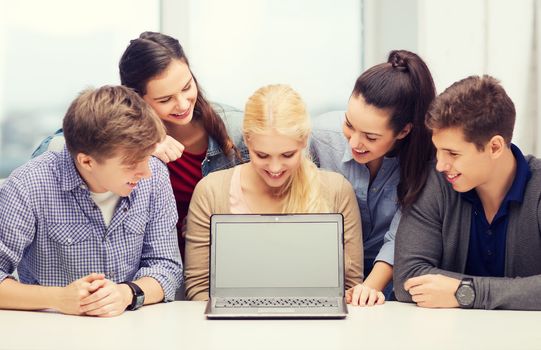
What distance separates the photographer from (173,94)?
6.66ft

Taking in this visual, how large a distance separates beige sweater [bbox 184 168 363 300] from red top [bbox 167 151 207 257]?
19 cm

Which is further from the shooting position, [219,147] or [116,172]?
[219,147]

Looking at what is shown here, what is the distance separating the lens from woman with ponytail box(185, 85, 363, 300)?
1857 millimetres

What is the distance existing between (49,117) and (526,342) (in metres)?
2.02

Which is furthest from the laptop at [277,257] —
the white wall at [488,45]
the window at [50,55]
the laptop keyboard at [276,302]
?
the window at [50,55]

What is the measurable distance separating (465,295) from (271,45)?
5.07 feet

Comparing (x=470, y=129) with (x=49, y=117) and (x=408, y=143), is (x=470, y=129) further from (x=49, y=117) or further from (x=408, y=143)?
(x=49, y=117)

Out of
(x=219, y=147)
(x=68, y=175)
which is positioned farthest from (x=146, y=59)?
(x=68, y=175)

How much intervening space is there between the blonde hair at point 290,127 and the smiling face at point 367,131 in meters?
0.11

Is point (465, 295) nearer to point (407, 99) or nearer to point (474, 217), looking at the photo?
point (474, 217)

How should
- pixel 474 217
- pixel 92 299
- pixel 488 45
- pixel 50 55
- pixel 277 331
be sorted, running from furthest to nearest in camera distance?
1. pixel 50 55
2. pixel 488 45
3. pixel 474 217
4. pixel 92 299
5. pixel 277 331

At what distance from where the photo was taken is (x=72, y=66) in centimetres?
286

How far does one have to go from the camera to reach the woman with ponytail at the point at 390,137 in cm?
189

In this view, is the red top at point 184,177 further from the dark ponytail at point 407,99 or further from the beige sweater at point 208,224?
the dark ponytail at point 407,99
